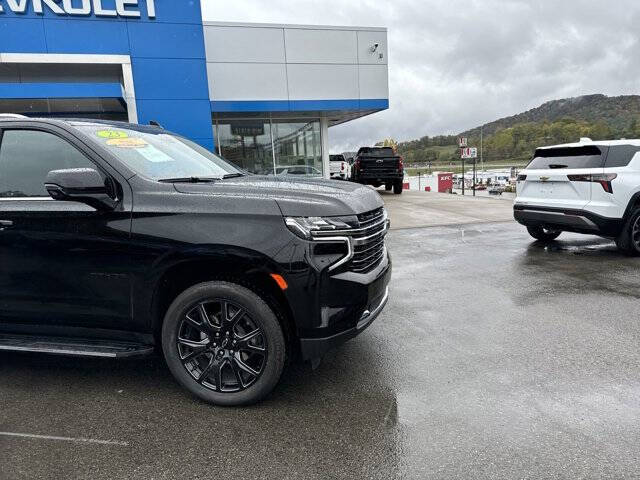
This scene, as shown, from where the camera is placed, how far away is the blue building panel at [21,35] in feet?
40.0

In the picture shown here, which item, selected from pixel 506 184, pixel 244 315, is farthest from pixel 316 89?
pixel 506 184

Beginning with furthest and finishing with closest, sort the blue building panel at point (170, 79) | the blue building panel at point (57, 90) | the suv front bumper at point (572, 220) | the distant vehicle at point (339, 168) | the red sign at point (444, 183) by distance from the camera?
the red sign at point (444, 183), the distant vehicle at point (339, 168), the blue building panel at point (170, 79), the blue building panel at point (57, 90), the suv front bumper at point (572, 220)

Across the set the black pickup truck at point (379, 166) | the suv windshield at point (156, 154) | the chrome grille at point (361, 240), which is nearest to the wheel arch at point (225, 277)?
the chrome grille at point (361, 240)

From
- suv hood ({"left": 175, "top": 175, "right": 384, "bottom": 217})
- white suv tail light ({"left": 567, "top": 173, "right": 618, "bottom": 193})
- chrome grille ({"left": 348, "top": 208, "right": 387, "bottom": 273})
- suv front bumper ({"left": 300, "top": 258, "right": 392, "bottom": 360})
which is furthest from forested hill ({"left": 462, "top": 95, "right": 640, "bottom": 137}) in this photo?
suv front bumper ({"left": 300, "top": 258, "right": 392, "bottom": 360})

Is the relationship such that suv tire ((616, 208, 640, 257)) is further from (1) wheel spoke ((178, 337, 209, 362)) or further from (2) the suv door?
(2) the suv door

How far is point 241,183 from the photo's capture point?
10.6 ft

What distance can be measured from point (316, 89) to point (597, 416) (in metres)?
15.2

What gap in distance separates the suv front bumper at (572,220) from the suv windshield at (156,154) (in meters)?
5.56

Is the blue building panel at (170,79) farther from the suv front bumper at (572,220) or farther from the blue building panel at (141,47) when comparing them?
the suv front bumper at (572,220)

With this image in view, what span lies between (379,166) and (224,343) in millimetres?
17183

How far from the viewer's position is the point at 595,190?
22.0 feet

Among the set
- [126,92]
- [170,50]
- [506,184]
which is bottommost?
[506,184]

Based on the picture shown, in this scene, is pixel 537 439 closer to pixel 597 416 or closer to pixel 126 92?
pixel 597 416

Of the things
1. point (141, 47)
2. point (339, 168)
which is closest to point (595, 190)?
point (141, 47)
